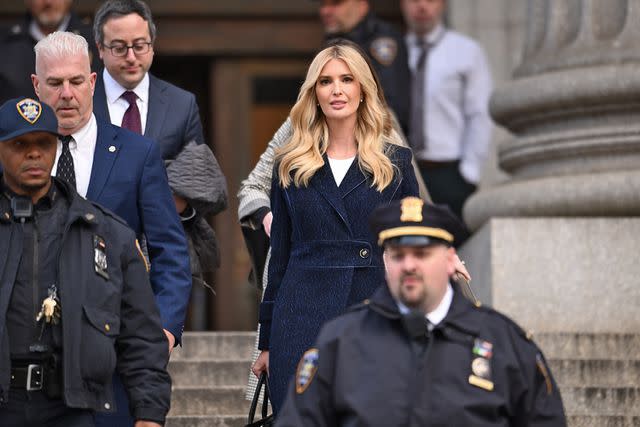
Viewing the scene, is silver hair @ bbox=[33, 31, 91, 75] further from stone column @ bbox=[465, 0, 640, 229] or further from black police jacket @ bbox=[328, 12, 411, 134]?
black police jacket @ bbox=[328, 12, 411, 134]

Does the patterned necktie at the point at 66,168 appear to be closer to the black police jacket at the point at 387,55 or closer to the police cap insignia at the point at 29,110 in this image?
the police cap insignia at the point at 29,110

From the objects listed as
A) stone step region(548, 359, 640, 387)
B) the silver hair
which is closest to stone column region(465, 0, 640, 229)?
stone step region(548, 359, 640, 387)

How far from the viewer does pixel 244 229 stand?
8602 mm

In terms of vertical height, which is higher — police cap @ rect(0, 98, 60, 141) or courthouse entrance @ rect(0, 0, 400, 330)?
courthouse entrance @ rect(0, 0, 400, 330)

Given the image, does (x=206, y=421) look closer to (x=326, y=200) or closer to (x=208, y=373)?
(x=208, y=373)

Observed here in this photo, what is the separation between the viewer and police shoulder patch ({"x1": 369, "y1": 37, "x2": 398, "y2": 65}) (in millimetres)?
12156

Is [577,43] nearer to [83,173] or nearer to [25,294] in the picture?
[83,173]

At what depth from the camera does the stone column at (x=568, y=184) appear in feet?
35.9

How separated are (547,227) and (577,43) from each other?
1359 mm

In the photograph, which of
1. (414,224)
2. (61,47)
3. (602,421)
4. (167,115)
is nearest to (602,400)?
(602,421)

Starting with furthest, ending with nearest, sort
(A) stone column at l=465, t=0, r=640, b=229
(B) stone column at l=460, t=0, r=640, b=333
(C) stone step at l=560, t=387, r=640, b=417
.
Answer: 1. (A) stone column at l=465, t=0, r=640, b=229
2. (B) stone column at l=460, t=0, r=640, b=333
3. (C) stone step at l=560, t=387, r=640, b=417

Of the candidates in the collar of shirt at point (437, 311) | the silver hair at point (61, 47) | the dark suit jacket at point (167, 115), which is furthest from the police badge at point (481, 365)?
the dark suit jacket at point (167, 115)

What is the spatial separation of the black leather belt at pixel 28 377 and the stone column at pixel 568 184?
4704 millimetres

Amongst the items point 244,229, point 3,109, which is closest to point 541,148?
point 244,229
